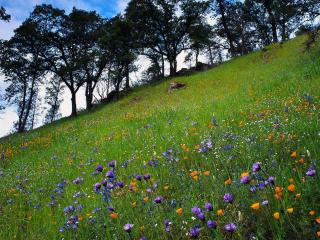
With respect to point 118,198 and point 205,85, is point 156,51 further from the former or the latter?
point 118,198

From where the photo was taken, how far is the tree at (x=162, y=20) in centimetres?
4347

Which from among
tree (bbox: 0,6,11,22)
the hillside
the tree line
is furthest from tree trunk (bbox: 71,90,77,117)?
the hillside

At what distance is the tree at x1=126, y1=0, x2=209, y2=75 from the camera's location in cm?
4347

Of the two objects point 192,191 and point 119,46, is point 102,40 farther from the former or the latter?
point 192,191

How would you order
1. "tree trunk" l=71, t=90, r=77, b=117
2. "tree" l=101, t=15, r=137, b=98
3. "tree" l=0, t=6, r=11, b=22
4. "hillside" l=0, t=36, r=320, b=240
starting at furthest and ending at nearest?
"tree trunk" l=71, t=90, r=77, b=117, "tree" l=101, t=15, r=137, b=98, "tree" l=0, t=6, r=11, b=22, "hillside" l=0, t=36, r=320, b=240

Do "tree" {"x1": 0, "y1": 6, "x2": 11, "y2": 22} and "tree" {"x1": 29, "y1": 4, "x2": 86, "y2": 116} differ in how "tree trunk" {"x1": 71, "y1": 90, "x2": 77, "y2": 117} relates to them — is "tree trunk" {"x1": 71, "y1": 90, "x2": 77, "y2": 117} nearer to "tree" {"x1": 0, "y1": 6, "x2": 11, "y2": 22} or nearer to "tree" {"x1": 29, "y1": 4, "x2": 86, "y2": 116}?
"tree" {"x1": 29, "y1": 4, "x2": 86, "y2": 116}

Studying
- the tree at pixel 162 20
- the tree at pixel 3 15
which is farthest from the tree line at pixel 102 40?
the tree at pixel 3 15

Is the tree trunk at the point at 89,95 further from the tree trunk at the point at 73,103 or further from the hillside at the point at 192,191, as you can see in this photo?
the hillside at the point at 192,191

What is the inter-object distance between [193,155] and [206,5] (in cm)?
4164

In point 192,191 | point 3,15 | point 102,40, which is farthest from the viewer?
point 102,40

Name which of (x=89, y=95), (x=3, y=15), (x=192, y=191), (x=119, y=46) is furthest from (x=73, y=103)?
(x=192, y=191)

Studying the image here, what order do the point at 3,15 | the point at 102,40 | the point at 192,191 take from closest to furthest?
1. the point at 192,191
2. the point at 3,15
3. the point at 102,40

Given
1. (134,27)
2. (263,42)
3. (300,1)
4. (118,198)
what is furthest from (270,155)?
(263,42)

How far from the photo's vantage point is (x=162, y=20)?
43969mm
